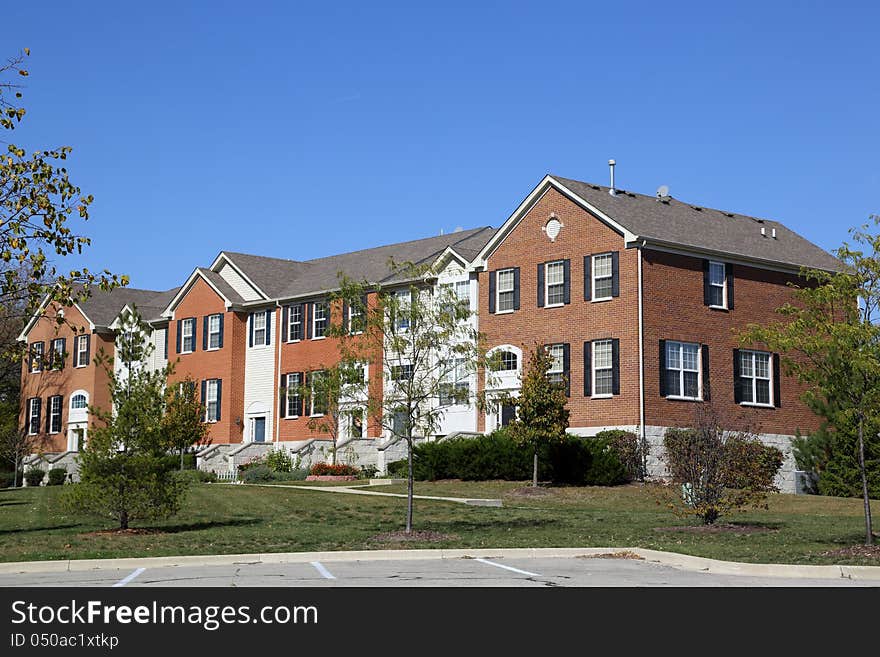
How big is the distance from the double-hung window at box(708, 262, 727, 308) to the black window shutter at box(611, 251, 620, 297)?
367 centimetres

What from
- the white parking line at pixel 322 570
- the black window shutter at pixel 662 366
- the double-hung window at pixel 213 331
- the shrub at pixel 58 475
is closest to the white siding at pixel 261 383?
the double-hung window at pixel 213 331

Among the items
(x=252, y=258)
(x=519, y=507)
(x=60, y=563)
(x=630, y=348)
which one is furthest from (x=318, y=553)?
(x=252, y=258)

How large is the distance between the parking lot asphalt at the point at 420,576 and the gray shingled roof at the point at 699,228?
72.4 ft

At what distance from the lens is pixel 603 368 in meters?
38.7

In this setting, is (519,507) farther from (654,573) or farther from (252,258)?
(252,258)

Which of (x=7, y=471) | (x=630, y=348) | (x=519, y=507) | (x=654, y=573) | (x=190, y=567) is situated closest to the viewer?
(x=654, y=573)

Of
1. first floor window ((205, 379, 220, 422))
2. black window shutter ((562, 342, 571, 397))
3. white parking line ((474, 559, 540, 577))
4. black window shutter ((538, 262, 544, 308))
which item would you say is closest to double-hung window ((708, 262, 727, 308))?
black window shutter ((562, 342, 571, 397))

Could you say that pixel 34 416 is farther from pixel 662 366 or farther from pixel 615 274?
pixel 662 366

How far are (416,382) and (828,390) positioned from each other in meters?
8.33

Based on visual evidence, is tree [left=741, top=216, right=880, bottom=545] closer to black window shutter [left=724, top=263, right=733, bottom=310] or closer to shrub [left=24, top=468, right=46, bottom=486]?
black window shutter [left=724, top=263, right=733, bottom=310]

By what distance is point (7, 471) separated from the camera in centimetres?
6231

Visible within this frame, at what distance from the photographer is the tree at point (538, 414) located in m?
34.7

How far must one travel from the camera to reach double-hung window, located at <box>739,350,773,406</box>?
1577 inches

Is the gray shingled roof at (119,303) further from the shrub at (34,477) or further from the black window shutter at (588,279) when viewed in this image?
the black window shutter at (588,279)
